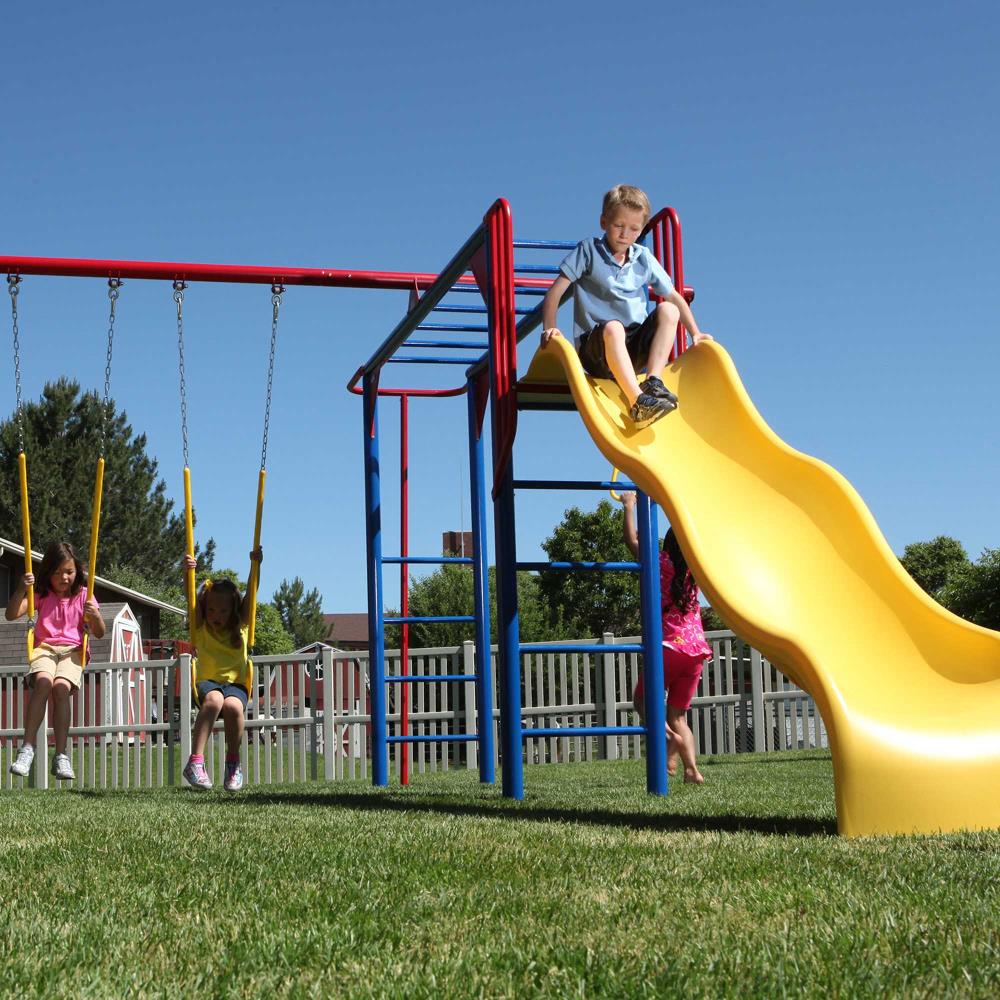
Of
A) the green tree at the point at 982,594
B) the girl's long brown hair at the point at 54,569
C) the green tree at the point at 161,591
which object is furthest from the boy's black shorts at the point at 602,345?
the green tree at the point at 161,591

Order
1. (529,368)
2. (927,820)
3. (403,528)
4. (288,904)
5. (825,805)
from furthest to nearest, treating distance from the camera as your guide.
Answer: (403,528) < (529,368) < (825,805) < (927,820) < (288,904)

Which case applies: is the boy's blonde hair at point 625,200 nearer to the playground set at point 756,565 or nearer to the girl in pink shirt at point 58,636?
the playground set at point 756,565

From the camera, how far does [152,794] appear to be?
29.6ft

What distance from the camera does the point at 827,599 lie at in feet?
18.1

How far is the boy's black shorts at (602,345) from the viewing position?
682cm

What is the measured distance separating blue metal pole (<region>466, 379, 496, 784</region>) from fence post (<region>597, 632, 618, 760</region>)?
5.43 metres

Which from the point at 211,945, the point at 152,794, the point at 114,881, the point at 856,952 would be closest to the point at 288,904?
the point at 211,945

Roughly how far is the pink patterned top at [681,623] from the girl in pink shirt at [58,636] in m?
3.87

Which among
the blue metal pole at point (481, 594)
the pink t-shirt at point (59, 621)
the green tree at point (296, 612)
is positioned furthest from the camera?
the green tree at point (296, 612)

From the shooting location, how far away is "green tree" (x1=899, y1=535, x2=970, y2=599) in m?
61.2

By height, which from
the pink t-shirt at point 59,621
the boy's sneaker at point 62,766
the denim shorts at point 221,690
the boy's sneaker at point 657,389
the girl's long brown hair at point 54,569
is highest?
the boy's sneaker at point 657,389

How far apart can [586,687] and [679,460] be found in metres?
9.02

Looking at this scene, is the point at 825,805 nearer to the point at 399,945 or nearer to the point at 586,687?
the point at 399,945

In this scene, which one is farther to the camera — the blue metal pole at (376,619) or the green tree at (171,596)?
the green tree at (171,596)
